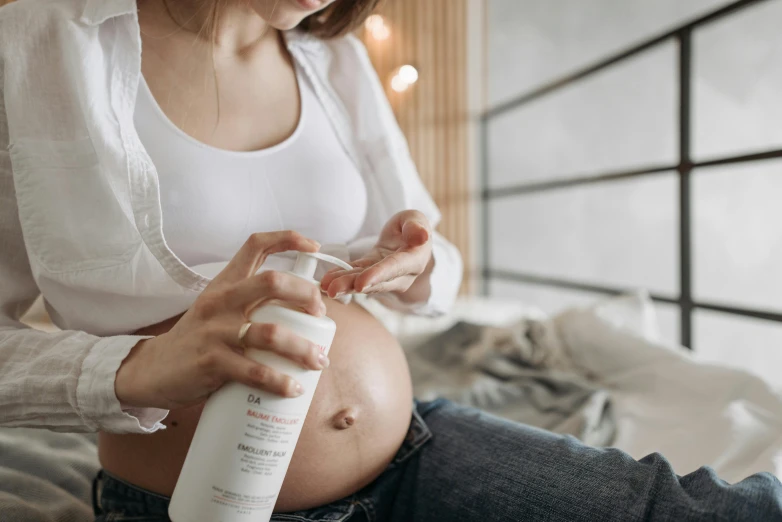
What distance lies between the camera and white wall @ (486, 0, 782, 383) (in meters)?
2.57

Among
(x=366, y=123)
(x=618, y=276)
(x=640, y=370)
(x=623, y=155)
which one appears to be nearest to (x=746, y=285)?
(x=618, y=276)

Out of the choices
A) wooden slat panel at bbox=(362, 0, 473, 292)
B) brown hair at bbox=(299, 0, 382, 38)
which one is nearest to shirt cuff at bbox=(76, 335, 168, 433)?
brown hair at bbox=(299, 0, 382, 38)

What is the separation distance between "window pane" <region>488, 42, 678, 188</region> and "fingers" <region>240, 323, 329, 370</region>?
2.63 meters

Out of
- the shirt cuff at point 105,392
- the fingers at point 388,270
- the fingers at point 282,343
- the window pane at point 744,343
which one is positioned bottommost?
the window pane at point 744,343

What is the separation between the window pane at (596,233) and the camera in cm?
296

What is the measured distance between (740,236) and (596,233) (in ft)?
2.39

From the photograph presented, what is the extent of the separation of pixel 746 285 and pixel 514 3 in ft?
6.17

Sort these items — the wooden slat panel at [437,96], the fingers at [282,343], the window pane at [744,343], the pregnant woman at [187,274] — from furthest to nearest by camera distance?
1. the wooden slat panel at [437,96]
2. the window pane at [744,343]
3. the pregnant woman at [187,274]
4. the fingers at [282,343]

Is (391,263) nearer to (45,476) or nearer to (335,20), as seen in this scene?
(335,20)

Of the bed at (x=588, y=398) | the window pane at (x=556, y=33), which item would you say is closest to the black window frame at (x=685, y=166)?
the bed at (x=588, y=398)

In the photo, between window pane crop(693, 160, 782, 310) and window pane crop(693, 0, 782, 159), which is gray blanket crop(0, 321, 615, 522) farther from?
window pane crop(693, 0, 782, 159)

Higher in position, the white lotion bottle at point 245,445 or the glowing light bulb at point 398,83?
the glowing light bulb at point 398,83

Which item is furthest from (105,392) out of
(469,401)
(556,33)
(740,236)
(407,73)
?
(556,33)

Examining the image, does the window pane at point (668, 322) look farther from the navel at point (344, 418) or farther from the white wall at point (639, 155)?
the navel at point (344, 418)
